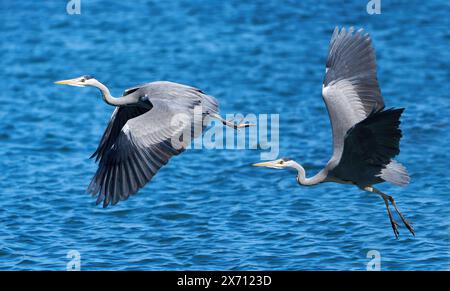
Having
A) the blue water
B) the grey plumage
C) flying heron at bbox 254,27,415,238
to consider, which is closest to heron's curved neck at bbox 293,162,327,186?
flying heron at bbox 254,27,415,238

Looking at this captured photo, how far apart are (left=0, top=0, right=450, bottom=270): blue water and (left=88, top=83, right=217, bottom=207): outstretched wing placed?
894mm

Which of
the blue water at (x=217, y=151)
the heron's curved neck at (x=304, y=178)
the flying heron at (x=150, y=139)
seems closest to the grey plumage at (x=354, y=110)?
the heron's curved neck at (x=304, y=178)

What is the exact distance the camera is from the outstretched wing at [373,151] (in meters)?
8.57

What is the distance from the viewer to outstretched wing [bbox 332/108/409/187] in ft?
28.1

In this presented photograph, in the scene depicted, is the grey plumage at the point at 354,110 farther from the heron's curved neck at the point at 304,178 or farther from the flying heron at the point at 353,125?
the heron's curved neck at the point at 304,178

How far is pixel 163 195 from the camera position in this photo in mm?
12516

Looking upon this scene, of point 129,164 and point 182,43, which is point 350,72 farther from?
point 182,43

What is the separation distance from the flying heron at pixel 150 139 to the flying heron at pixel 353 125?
2.92 ft

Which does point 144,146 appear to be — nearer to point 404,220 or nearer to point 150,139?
point 150,139

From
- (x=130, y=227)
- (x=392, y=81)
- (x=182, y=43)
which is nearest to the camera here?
(x=130, y=227)

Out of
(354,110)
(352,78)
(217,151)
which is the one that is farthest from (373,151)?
(217,151)
